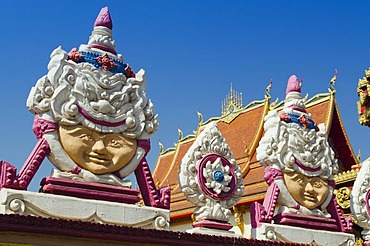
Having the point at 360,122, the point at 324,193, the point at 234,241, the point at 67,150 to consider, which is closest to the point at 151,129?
the point at 67,150

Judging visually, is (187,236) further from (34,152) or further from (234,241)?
(34,152)

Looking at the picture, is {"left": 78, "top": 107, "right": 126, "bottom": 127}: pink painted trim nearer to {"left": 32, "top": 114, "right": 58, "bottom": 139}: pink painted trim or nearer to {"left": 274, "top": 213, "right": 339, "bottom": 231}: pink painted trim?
{"left": 32, "top": 114, "right": 58, "bottom": 139}: pink painted trim

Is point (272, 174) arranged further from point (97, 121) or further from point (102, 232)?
point (102, 232)

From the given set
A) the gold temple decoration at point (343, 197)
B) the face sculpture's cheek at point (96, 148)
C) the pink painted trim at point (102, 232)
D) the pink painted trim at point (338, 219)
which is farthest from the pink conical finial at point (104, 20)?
the gold temple decoration at point (343, 197)

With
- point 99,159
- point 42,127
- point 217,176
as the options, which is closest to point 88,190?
point 99,159

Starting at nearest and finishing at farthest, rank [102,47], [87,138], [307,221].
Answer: [87,138]
[102,47]
[307,221]

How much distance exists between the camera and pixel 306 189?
10914mm

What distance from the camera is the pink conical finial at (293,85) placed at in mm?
11875

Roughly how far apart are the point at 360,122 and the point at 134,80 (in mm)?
8540

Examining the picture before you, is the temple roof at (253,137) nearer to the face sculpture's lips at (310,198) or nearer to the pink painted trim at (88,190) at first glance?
the face sculpture's lips at (310,198)

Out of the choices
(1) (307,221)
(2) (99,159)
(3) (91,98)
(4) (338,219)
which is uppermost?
(3) (91,98)

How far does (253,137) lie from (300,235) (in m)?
8.90

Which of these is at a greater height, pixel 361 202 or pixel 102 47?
pixel 102 47

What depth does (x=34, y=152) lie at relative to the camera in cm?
862
